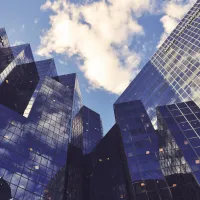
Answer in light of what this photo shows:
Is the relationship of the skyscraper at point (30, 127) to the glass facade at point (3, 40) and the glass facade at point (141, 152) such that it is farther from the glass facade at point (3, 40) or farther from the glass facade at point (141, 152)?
the glass facade at point (141, 152)

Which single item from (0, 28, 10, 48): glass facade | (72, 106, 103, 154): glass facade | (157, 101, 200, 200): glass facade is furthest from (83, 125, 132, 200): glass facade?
(0, 28, 10, 48): glass facade

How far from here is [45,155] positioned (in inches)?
1737

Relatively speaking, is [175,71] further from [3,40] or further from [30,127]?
[3,40]

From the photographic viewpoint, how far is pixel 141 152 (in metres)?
41.2

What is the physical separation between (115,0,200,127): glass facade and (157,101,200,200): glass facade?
11857 millimetres

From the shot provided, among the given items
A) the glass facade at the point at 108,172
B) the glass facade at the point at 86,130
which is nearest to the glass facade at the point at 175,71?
the glass facade at the point at 86,130

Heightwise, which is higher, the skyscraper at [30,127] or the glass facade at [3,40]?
the glass facade at [3,40]

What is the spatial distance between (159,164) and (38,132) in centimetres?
2740

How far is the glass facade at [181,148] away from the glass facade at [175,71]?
1186 cm

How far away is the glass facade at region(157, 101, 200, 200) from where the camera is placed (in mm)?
34375

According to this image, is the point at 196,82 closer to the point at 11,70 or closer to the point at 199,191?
the point at 199,191

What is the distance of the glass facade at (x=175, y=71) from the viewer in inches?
2537

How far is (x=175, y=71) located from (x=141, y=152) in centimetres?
A: 4372

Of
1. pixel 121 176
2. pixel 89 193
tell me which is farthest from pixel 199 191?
pixel 89 193
